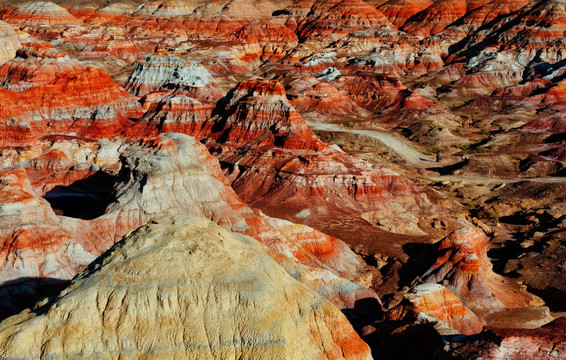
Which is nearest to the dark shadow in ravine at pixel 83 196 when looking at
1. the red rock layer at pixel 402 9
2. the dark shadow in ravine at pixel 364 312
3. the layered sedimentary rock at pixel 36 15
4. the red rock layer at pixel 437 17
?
the dark shadow in ravine at pixel 364 312

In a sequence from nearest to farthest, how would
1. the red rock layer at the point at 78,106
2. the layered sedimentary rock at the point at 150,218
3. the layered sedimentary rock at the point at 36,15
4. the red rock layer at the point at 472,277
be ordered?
the layered sedimentary rock at the point at 150,218, the red rock layer at the point at 472,277, the red rock layer at the point at 78,106, the layered sedimentary rock at the point at 36,15

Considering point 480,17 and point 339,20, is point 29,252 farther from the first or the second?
point 480,17

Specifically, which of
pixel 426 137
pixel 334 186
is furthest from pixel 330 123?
pixel 334 186

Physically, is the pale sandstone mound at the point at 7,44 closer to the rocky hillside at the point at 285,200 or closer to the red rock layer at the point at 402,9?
the rocky hillside at the point at 285,200

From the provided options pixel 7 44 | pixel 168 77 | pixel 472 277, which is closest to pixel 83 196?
pixel 472 277

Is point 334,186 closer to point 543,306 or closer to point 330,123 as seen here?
point 543,306

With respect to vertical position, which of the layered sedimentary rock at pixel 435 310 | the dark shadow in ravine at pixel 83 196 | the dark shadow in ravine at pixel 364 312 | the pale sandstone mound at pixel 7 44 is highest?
the layered sedimentary rock at pixel 435 310

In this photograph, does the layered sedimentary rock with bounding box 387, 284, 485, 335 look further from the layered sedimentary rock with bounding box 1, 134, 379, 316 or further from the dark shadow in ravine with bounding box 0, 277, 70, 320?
the dark shadow in ravine with bounding box 0, 277, 70, 320
